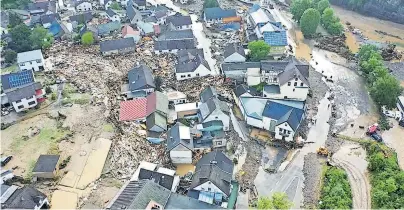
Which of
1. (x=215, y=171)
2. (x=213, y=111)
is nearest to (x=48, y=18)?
(x=213, y=111)

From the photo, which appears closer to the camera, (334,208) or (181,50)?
(334,208)

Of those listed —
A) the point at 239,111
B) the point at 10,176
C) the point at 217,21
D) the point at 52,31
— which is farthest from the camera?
the point at 217,21

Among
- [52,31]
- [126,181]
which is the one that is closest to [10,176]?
[126,181]

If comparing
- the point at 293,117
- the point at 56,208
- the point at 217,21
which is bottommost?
the point at 56,208

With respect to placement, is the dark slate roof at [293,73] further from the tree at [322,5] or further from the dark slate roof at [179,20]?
the tree at [322,5]

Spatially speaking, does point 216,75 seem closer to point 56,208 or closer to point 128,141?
point 128,141

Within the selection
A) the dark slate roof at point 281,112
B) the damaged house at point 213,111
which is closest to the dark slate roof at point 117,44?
the damaged house at point 213,111

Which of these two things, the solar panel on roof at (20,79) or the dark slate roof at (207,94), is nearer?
the dark slate roof at (207,94)
